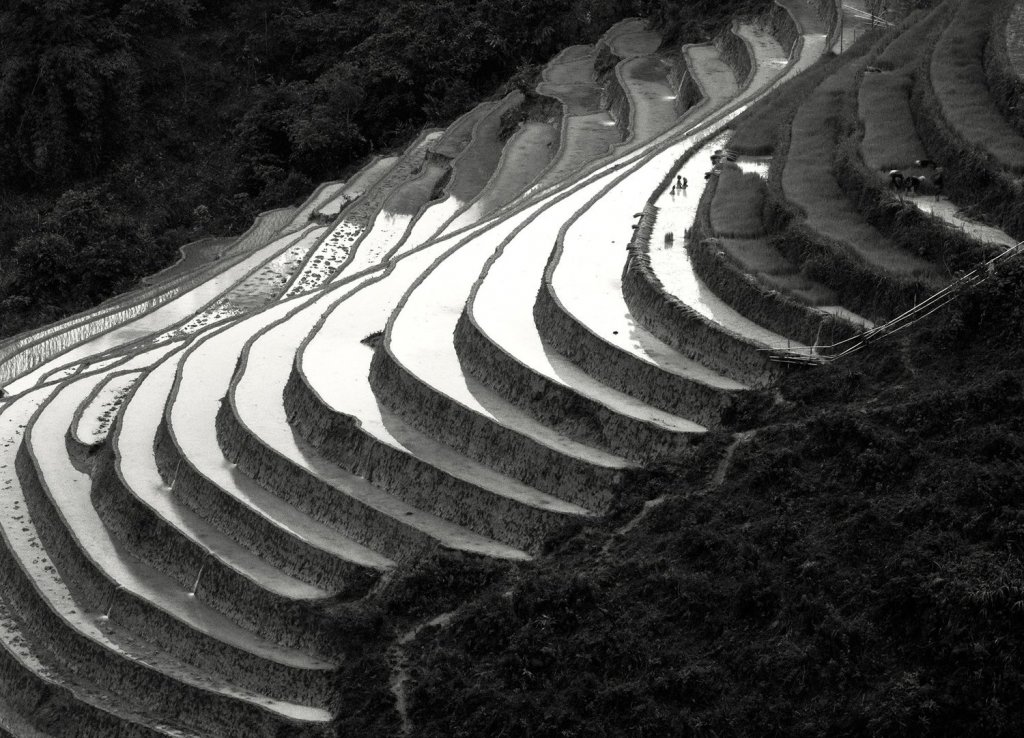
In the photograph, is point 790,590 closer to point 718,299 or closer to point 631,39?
point 718,299

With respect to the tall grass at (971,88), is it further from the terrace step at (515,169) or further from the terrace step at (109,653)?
the terrace step at (109,653)

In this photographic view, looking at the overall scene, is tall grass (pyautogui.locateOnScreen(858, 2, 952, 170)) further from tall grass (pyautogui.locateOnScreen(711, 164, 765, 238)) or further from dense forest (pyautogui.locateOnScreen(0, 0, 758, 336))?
dense forest (pyautogui.locateOnScreen(0, 0, 758, 336))

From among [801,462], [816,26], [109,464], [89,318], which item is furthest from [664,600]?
[816,26]

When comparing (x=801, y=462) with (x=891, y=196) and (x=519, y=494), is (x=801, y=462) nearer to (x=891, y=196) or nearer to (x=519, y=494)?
(x=519, y=494)

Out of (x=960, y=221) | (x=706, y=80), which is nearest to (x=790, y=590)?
(x=960, y=221)

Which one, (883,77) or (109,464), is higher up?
(109,464)

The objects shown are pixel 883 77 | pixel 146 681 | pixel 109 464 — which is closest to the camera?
pixel 146 681
